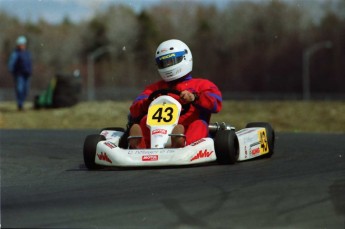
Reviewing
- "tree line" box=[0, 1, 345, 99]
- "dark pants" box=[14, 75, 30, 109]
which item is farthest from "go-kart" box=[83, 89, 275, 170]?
"tree line" box=[0, 1, 345, 99]

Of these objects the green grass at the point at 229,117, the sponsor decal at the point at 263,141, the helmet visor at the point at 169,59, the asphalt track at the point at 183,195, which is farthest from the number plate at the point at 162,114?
the green grass at the point at 229,117

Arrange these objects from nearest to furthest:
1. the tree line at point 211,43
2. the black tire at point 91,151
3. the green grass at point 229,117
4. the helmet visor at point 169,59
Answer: the black tire at point 91,151 < the helmet visor at point 169,59 < the green grass at point 229,117 < the tree line at point 211,43

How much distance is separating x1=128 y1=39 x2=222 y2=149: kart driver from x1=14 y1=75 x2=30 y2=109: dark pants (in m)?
13.8

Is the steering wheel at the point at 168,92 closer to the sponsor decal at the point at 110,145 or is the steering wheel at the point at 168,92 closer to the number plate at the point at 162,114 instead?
the number plate at the point at 162,114

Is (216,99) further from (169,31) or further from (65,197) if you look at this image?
(169,31)

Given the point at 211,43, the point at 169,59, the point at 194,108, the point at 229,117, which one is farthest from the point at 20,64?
the point at 211,43

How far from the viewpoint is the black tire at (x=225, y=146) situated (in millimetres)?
8250

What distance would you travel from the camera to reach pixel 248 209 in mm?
5543

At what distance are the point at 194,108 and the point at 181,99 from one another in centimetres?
22

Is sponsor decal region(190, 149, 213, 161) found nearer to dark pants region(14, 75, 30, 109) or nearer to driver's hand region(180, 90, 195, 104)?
driver's hand region(180, 90, 195, 104)

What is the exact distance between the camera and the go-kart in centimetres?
816

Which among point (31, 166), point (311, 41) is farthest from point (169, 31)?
point (31, 166)

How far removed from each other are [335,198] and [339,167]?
207 centimetres

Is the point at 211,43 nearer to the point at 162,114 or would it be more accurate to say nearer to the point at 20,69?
the point at 20,69
